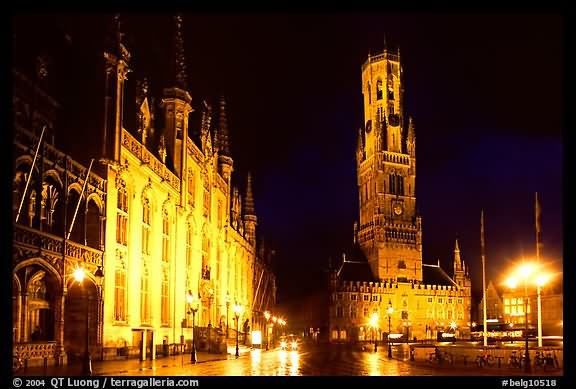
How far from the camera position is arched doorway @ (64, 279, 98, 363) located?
36.7m

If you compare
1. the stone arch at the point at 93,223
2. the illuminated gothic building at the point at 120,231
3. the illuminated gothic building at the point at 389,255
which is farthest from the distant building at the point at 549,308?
the stone arch at the point at 93,223

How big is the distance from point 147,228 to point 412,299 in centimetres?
11214

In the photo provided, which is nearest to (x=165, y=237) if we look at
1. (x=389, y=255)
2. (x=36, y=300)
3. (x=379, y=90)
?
(x=36, y=300)

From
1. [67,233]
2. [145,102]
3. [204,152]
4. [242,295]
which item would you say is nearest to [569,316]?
[67,233]

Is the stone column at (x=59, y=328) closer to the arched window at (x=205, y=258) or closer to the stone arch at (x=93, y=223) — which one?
the stone arch at (x=93, y=223)

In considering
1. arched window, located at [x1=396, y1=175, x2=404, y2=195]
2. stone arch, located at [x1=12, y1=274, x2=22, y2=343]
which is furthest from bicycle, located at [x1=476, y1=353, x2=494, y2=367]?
arched window, located at [x1=396, y1=175, x2=404, y2=195]

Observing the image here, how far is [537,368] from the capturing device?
3628cm

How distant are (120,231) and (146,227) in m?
5.09

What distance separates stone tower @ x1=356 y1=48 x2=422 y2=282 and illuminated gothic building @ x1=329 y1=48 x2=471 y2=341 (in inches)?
8.3

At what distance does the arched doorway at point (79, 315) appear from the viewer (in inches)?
1443

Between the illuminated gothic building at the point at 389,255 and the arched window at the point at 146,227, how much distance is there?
96.0 metres

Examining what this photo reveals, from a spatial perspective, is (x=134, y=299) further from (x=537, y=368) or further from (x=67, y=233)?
(x=537, y=368)

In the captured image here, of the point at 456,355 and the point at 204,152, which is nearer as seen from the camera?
the point at 456,355

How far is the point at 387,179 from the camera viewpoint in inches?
6280
